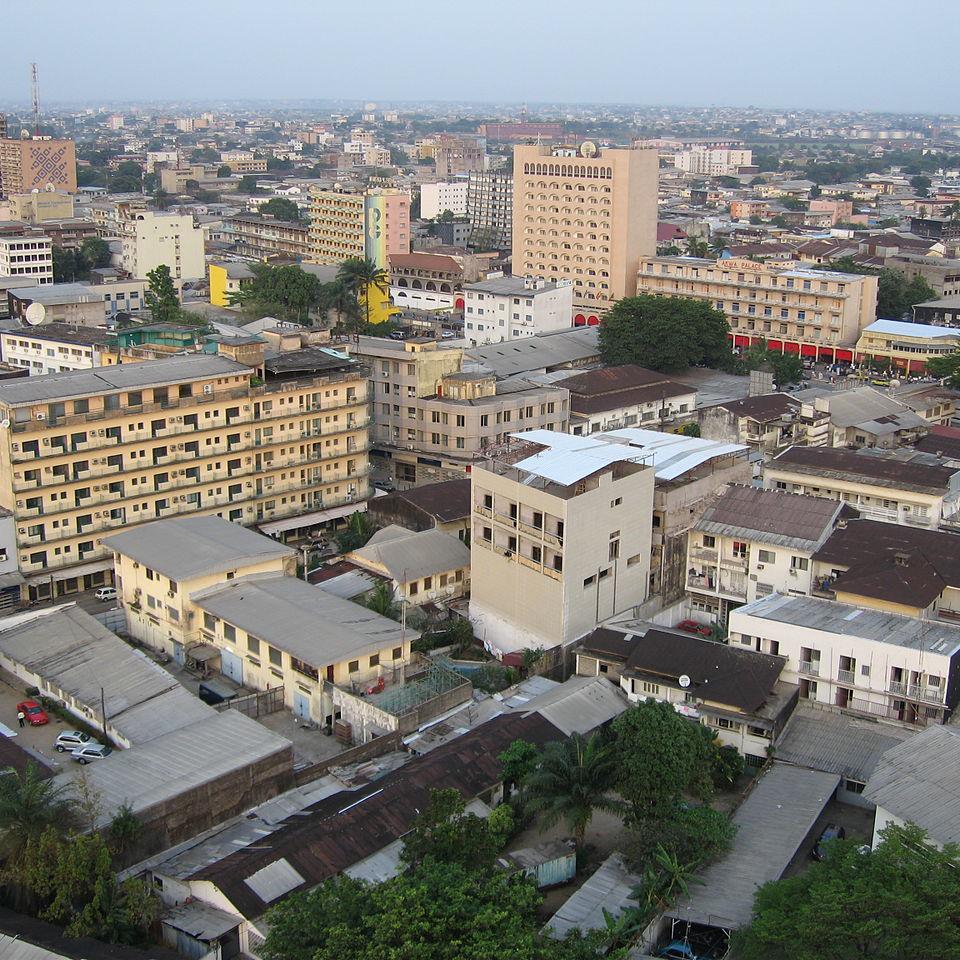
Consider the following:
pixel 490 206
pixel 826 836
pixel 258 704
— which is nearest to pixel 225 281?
pixel 490 206

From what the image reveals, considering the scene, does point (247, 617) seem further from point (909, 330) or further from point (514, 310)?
point (909, 330)

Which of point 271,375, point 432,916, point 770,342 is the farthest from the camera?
point 770,342

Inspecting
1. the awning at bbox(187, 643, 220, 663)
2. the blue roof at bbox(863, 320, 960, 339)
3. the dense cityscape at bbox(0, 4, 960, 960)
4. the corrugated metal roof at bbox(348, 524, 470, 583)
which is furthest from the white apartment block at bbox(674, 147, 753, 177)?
the awning at bbox(187, 643, 220, 663)

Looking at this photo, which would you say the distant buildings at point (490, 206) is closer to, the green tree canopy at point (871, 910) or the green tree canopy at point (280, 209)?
the green tree canopy at point (280, 209)

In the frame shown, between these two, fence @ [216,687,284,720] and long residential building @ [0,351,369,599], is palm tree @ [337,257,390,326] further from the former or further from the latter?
fence @ [216,687,284,720]

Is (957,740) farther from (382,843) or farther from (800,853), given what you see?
(382,843)

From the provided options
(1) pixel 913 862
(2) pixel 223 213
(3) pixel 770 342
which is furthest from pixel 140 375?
(2) pixel 223 213

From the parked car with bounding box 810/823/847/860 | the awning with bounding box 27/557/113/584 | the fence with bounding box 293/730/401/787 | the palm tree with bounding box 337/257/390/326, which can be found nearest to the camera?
the parked car with bounding box 810/823/847/860
